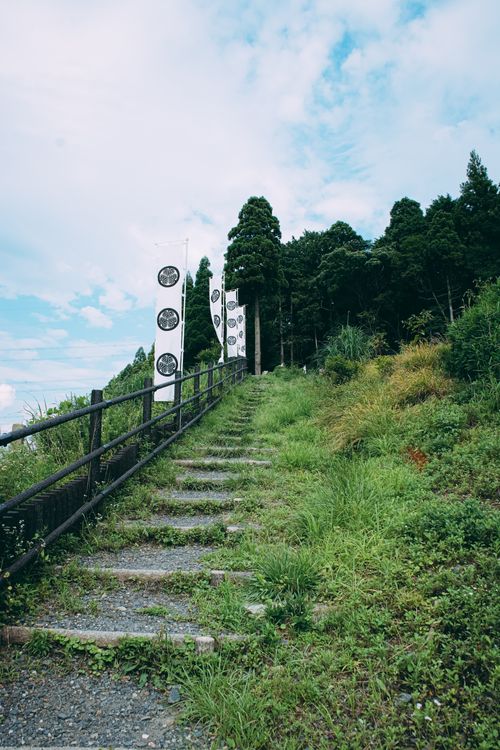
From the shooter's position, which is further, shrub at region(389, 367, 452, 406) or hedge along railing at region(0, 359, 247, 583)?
shrub at region(389, 367, 452, 406)

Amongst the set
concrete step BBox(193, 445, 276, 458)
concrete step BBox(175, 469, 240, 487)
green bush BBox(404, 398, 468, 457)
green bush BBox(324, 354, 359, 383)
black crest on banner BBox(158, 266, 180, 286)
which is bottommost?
concrete step BBox(175, 469, 240, 487)

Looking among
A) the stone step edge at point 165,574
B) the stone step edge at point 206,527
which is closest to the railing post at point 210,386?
the stone step edge at point 206,527

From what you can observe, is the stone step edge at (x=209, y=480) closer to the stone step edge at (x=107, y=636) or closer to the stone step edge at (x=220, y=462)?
the stone step edge at (x=220, y=462)

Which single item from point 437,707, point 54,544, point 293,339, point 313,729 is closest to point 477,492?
point 437,707

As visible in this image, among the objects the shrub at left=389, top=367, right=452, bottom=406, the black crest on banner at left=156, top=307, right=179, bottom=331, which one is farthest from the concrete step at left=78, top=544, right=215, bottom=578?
the black crest on banner at left=156, top=307, right=179, bottom=331

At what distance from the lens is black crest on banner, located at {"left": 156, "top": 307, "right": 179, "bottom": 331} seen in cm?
777

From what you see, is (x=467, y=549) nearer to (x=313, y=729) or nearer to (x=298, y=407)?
(x=313, y=729)

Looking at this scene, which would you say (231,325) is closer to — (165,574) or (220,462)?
(220,462)

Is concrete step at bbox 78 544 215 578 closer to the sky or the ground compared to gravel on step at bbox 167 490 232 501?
closer to the ground

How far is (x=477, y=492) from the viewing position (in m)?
3.89

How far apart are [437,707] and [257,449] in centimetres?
461

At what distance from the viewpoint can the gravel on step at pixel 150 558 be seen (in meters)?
3.37

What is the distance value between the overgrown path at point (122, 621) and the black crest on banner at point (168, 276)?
3.94m

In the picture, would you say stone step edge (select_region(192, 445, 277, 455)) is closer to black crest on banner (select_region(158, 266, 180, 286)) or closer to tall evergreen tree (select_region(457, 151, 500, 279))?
black crest on banner (select_region(158, 266, 180, 286))
